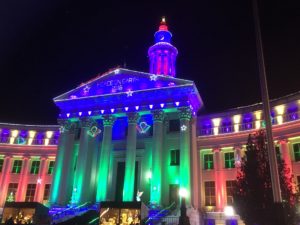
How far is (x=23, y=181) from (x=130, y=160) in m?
24.0

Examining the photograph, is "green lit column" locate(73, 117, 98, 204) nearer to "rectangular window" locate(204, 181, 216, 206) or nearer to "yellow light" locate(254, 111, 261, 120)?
"rectangular window" locate(204, 181, 216, 206)

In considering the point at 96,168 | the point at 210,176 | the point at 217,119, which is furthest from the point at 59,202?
the point at 217,119

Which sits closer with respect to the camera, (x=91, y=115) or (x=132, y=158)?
(x=132, y=158)

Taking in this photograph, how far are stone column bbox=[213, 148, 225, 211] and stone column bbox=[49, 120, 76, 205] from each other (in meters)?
20.7

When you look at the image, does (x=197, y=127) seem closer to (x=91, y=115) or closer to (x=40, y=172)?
(x=91, y=115)

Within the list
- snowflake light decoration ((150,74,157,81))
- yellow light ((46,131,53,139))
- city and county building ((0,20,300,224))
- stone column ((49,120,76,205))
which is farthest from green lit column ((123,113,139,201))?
yellow light ((46,131,53,139))

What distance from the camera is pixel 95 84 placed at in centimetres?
4766

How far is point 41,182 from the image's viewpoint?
54781 millimetres

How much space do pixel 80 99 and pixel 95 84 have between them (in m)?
3.14

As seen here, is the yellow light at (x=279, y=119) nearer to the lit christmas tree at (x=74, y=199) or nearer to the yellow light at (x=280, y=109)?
the yellow light at (x=280, y=109)

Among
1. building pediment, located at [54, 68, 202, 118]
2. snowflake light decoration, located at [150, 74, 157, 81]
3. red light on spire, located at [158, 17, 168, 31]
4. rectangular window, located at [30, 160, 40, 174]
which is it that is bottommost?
rectangular window, located at [30, 160, 40, 174]

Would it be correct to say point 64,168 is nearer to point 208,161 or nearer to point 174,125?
point 174,125

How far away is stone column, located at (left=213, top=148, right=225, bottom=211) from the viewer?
144 feet

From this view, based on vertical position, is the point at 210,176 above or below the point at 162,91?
below
